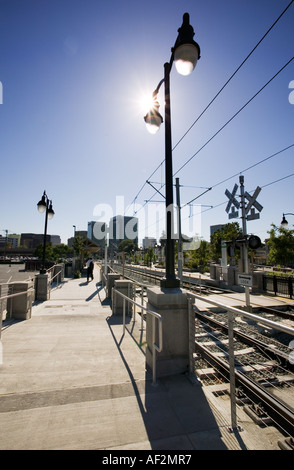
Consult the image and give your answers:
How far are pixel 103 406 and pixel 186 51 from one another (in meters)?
5.61

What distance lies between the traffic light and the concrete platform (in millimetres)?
7844

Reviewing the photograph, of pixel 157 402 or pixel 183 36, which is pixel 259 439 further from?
pixel 183 36

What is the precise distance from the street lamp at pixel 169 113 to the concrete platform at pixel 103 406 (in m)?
1.69

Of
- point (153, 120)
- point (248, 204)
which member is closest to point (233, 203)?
point (248, 204)

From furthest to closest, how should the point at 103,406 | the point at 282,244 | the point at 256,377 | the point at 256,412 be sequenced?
the point at 282,244
the point at 256,377
the point at 256,412
the point at 103,406

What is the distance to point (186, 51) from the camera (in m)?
4.16

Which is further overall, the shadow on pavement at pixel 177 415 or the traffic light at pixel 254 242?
the traffic light at pixel 254 242

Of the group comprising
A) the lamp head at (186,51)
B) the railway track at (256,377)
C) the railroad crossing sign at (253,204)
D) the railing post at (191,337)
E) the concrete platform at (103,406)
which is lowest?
the railway track at (256,377)

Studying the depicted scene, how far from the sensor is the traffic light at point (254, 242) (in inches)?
431

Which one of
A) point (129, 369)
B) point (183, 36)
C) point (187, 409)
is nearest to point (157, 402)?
point (187, 409)

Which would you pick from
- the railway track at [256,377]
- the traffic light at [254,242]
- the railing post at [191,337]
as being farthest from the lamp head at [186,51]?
the traffic light at [254,242]

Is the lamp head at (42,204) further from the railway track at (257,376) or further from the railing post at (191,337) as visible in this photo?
the railing post at (191,337)

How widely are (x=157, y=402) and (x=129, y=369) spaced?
3.71 feet

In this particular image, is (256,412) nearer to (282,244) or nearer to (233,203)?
(233,203)
